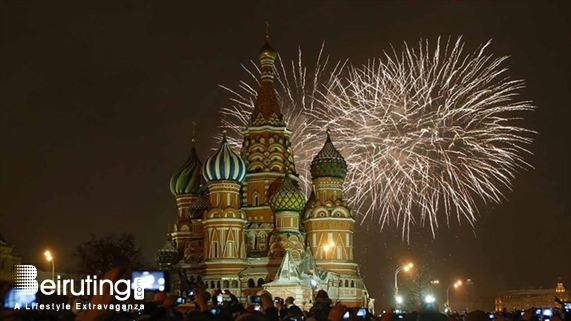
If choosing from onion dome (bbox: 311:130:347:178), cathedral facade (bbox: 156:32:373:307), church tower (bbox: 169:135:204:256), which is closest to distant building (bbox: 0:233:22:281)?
cathedral facade (bbox: 156:32:373:307)

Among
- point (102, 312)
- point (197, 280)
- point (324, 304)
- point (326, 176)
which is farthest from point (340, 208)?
point (102, 312)

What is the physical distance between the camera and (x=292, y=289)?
44750mm

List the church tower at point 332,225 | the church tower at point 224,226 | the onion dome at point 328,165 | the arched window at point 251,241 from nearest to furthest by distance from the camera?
the church tower at point 224,226, the church tower at point 332,225, the arched window at point 251,241, the onion dome at point 328,165

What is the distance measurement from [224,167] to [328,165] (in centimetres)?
735

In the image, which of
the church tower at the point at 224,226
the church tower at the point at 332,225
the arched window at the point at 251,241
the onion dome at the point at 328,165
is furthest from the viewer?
the onion dome at the point at 328,165

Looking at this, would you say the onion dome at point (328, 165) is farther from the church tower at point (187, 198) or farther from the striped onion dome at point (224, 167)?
the church tower at point (187, 198)

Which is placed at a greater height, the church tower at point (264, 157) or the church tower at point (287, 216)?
the church tower at point (264, 157)

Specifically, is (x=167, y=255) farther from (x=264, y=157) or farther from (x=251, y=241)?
(x=264, y=157)

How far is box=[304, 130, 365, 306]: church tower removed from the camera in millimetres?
56906

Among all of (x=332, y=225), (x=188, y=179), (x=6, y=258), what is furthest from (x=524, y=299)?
(x=6, y=258)

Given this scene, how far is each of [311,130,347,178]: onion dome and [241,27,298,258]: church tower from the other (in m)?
2.79

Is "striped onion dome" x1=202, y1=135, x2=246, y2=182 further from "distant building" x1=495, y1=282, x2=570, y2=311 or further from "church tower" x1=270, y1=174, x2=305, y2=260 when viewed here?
"distant building" x1=495, y1=282, x2=570, y2=311

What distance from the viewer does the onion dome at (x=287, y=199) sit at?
5697 centimetres

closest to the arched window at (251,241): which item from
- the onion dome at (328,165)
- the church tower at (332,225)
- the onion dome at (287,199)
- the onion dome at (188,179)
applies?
the onion dome at (287,199)
